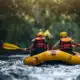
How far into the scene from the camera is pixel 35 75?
14266 millimetres

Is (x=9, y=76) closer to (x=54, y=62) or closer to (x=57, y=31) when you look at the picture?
(x=54, y=62)

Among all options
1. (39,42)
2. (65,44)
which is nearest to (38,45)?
(39,42)

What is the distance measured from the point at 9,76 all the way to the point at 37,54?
169 inches

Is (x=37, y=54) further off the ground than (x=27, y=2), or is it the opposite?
(x=27, y=2)

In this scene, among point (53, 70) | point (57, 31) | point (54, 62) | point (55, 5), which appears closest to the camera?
point (53, 70)

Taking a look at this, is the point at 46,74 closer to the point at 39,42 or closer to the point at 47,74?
the point at 47,74

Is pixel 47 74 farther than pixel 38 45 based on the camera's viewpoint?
No

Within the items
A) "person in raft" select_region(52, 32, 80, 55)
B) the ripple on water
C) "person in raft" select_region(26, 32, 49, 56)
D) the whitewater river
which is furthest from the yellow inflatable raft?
"person in raft" select_region(26, 32, 49, 56)

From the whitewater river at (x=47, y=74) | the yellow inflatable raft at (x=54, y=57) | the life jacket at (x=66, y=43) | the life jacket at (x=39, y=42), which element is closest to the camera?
the whitewater river at (x=47, y=74)

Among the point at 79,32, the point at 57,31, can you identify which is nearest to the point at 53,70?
the point at 79,32

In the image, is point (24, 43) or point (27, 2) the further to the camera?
point (24, 43)

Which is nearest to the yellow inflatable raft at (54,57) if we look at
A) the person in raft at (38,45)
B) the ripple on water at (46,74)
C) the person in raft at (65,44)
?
the ripple on water at (46,74)

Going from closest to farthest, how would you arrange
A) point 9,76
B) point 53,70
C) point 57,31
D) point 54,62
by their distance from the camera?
point 9,76 → point 53,70 → point 54,62 → point 57,31

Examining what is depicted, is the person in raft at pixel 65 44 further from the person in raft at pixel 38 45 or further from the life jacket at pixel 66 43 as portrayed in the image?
the person in raft at pixel 38 45
